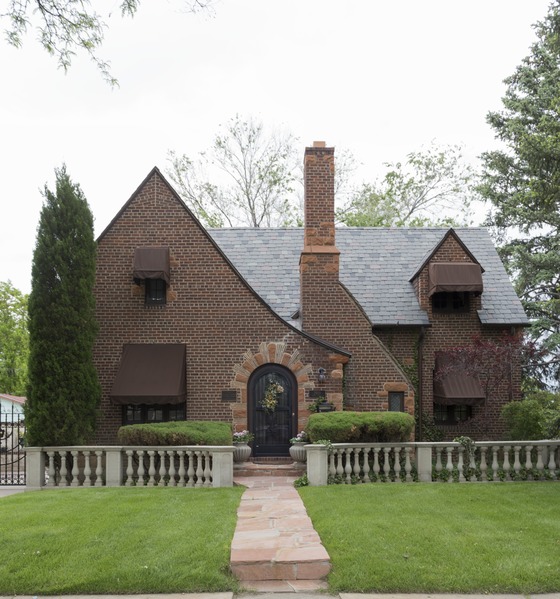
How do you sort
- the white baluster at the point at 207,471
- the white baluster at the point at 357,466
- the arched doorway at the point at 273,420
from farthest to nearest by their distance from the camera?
the arched doorway at the point at 273,420, the white baluster at the point at 357,466, the white baluster at the point at 207,471

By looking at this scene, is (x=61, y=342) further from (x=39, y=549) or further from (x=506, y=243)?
(x=506, y=243)

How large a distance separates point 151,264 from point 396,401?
7.35 meters

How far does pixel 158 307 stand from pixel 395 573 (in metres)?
11.1

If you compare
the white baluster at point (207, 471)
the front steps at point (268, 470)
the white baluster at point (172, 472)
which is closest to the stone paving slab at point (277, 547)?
the white baluster at point (207, 471)

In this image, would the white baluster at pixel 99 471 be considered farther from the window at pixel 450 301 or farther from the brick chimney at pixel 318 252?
the window at pixel 450 301

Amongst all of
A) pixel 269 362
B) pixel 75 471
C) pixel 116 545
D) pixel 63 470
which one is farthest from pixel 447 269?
pixel 116 545

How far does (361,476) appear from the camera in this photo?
45.3 ft

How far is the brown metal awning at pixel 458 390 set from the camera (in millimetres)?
17656

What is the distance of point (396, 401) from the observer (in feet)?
55.7

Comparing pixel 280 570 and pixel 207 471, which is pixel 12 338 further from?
pixel 280 570

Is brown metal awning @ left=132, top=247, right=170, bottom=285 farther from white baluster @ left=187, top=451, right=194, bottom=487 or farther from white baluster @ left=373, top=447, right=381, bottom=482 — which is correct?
white baluster @ left=373, top=447, right=381, bottom=482

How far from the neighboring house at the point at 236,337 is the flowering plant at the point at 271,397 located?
0.20 feet

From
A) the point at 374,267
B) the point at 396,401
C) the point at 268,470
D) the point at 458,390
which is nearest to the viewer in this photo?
the point at 268,470

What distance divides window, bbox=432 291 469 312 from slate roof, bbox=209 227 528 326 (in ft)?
1.67
